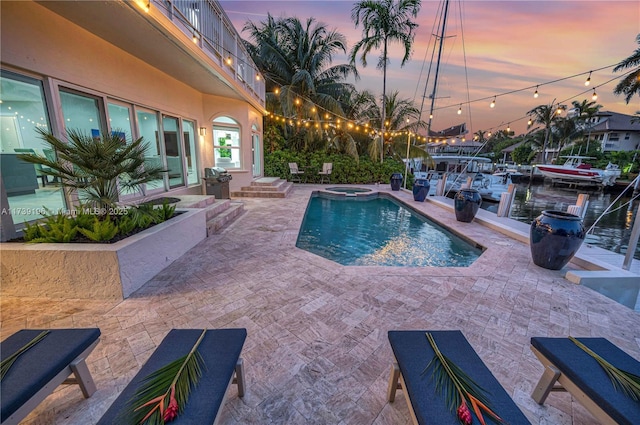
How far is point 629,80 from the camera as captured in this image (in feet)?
52.3

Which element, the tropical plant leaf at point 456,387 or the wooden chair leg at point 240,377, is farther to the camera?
the wooden chair leg at point 240,377

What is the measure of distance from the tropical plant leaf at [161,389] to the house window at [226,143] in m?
8.62

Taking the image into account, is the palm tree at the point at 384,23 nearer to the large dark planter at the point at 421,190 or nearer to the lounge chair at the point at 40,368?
the large dark planter at the point at 421,190

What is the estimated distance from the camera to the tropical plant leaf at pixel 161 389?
1.11m

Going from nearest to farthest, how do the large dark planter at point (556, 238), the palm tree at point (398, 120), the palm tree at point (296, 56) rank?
the large dark planter at point (556, 238)
the palm tree at point (296, 56)
the palm tree at point (398, 120)

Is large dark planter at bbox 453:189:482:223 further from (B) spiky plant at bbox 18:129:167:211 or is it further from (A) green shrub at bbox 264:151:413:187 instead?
(A) green shrub at bbox 264:151:413:187

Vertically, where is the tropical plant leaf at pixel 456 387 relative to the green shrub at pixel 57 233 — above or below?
below

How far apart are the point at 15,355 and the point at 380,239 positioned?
18.8 ft

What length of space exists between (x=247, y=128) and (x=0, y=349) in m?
8.76

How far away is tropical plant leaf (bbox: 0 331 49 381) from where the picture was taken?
130cm

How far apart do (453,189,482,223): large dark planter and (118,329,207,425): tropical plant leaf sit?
702 centimetres

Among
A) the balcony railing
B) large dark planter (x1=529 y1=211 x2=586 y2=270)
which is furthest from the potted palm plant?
large dark planter (x1=529 y1=211 x2=586 y2=270)

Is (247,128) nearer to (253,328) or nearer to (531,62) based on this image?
(253,328)

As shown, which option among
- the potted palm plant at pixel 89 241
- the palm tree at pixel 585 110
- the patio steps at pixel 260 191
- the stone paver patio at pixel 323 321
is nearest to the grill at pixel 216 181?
the patio steps at pixel 260 191
